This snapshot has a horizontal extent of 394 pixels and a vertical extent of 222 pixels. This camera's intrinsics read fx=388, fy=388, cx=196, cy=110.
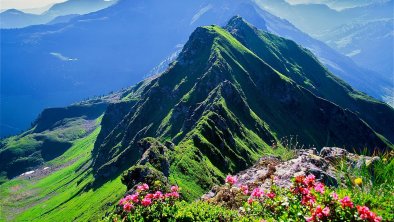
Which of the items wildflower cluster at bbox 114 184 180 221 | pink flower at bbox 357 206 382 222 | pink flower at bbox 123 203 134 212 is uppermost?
pink flower at bbox 123 203 134 212

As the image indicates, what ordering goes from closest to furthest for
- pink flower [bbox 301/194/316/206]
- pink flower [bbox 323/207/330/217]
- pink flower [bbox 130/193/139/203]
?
pink flower [bbox 323/207/330/217] < pink flower [bbox 301/194/316/206] < pink flower [bbox 130/193/139/203]

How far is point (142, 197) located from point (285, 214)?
9896 mm

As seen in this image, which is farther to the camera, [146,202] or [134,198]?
[134,198]

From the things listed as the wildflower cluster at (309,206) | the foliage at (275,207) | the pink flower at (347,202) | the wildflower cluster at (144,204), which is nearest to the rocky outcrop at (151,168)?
the foliage at (275,207)

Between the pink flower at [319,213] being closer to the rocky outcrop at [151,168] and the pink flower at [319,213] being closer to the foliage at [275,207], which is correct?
the foliage at [275,207]

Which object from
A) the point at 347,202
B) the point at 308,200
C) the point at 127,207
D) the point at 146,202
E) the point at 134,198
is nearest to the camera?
the point at 347,202

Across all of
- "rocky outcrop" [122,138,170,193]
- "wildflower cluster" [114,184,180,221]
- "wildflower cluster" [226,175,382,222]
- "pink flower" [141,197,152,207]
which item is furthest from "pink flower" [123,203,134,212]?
"rocky outcrop" [122,138,170,193]

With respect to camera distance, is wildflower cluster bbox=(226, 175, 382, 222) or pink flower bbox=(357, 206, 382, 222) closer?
pink flower bbox=(357, 206, 382, 222)

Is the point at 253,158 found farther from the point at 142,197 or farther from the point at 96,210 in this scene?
the point at 142,197

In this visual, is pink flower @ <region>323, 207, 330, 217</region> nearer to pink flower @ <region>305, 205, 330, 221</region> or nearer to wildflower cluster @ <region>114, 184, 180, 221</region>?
pink flower @ <region>305, 205, 330, 221</region>

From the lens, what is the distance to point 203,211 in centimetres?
2545

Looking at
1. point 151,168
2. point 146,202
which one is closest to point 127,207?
point 146,202

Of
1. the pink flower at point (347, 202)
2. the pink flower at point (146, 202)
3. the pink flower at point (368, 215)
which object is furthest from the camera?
the pink flower at point (146, 202)

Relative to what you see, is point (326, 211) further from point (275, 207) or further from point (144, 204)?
point (144, 204)
